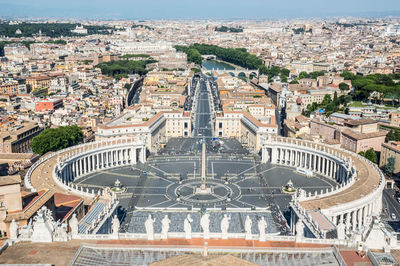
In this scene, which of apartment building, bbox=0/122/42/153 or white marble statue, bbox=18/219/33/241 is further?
apartment building, bbox=0/122/42/153

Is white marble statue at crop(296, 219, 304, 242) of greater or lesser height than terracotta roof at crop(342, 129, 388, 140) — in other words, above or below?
above

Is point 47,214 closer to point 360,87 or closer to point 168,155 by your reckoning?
point 168,155

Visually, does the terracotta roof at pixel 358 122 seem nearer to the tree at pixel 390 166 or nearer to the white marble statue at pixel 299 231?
the tree at pixel 390 166

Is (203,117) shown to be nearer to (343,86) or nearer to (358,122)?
(358,122)

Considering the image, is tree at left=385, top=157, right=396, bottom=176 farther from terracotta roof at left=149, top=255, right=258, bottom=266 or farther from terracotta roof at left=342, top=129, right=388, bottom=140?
terracotta roof at left=149, top=255, right=258, bottom=266

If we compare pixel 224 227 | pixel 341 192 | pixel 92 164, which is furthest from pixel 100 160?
pixel 224 227

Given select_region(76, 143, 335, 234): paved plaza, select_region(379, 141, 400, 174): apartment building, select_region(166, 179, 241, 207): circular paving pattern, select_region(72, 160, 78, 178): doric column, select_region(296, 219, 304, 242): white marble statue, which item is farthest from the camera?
select_region(379, 141, 400, 174): apartment building

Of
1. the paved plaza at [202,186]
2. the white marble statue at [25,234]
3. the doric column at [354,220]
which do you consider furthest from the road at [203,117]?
the white marble statue at [25,234]

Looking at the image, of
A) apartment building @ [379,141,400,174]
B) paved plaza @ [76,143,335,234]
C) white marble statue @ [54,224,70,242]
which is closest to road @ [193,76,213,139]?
paved plaza @ [76,143,335,234]
